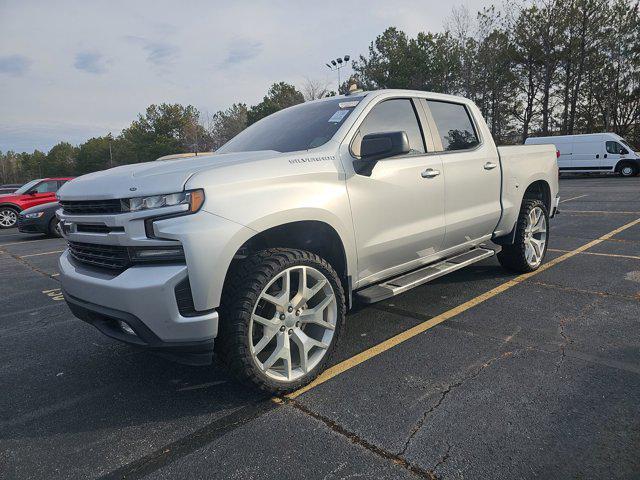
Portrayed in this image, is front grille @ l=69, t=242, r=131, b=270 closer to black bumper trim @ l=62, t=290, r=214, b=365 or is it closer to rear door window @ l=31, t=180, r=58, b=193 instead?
black bumper trim @ l=62, t=290, r=214, b=365

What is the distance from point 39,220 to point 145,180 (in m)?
11.3

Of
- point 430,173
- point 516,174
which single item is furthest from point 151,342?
point 516,174

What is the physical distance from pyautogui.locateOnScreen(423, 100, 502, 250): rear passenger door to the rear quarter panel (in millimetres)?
126

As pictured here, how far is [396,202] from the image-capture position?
132 inches

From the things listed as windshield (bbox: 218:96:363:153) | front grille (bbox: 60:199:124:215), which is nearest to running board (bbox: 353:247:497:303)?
windshield (bbox: 218:96:363:153)

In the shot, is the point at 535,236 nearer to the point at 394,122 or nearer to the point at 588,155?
the point at 394,122

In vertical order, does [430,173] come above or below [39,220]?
above

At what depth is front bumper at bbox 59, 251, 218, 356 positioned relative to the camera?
2.27 m

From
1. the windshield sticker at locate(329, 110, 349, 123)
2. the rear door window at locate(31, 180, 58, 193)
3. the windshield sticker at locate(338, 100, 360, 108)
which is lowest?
the rear door window at locate(31, 180, 58, 193)

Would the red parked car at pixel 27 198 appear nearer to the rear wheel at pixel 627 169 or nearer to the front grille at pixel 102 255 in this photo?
the front grille at pixel 102 255

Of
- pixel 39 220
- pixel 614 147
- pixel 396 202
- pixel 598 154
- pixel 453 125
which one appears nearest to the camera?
pixel 396 202

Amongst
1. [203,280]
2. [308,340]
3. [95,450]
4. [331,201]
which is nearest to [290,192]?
[331,201]

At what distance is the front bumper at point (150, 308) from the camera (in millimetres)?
2268

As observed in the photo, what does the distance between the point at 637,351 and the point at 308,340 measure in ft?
7.52
